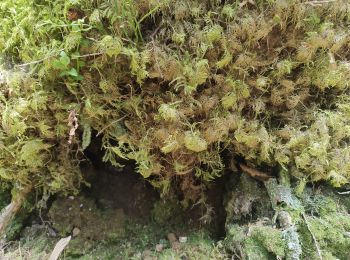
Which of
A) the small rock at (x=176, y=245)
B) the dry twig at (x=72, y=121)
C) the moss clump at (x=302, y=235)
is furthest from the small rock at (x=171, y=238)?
the dry twig at (x=72, y=121)

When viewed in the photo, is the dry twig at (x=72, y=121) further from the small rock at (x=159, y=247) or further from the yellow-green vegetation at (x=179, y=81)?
the small rock at (x=159, y=247)

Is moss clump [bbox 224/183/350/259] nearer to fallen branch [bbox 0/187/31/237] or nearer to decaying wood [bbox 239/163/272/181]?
decaying wood [bbox 239/163/272/181]

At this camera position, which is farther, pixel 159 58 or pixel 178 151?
pixel 178 151

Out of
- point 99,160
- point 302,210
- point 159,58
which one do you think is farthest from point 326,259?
point 99,160

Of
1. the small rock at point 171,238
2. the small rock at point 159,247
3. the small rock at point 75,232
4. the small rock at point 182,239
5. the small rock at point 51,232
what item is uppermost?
the small rock at point 75,232

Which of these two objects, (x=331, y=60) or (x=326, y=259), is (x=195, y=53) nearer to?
(x=331, y=60)

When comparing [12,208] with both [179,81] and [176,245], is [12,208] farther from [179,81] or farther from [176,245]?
[179,81]
